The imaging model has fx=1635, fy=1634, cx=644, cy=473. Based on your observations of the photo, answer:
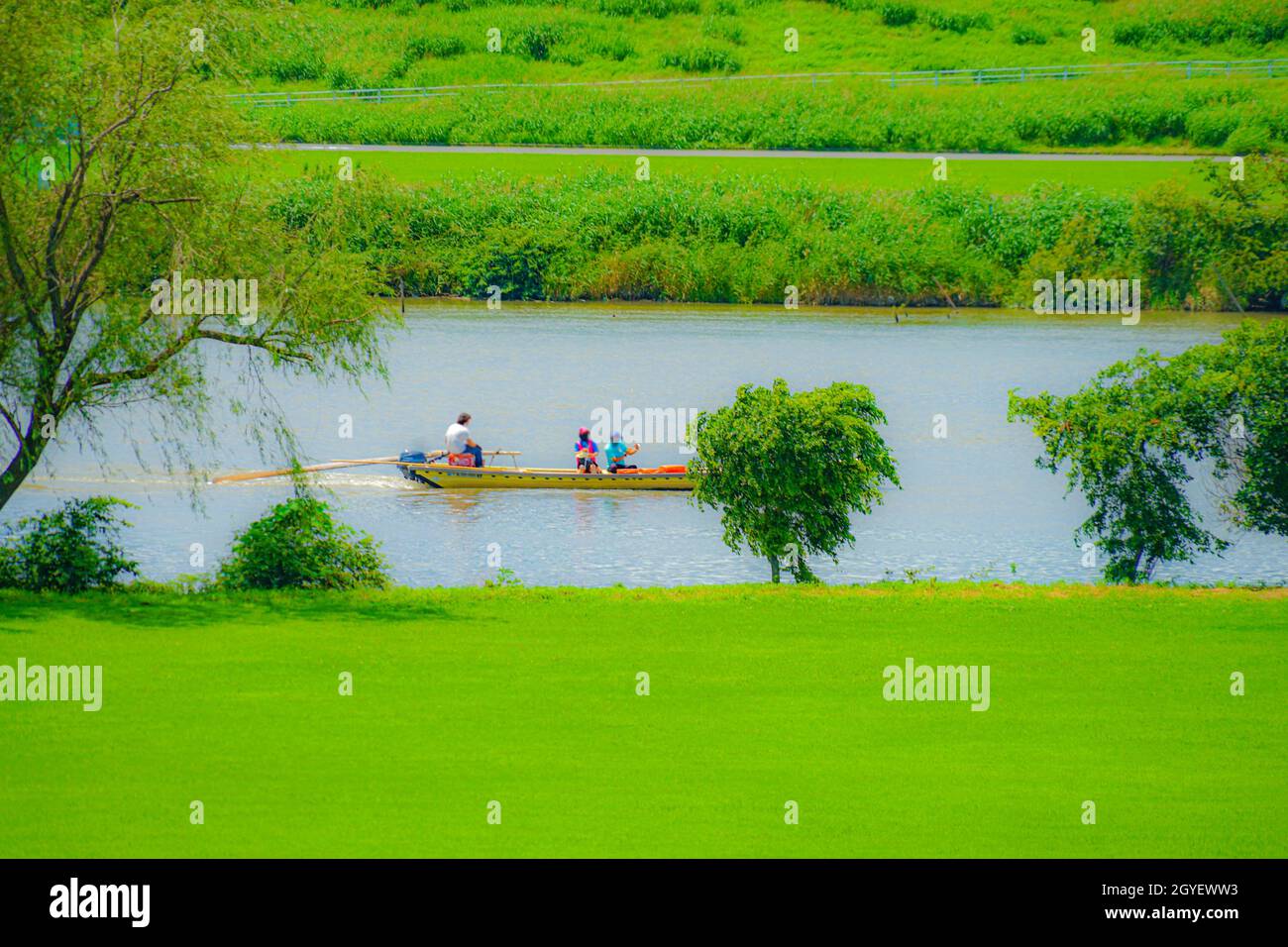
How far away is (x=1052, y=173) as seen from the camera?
71438 millimetres

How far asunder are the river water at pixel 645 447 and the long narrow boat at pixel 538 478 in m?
0.30

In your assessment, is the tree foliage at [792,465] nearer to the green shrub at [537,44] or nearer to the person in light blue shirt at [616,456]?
the person in light blue shirt at [616,456]

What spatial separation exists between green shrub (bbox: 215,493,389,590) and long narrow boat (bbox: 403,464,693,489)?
42.0ft

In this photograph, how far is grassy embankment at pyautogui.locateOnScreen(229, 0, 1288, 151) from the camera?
254 ft

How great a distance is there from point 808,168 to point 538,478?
40236mm

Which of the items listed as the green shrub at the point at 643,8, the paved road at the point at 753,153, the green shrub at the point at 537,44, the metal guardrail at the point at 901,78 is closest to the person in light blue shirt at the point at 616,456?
the paved road at the point at 753,153

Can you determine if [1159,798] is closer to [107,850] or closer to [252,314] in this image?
[107,850]

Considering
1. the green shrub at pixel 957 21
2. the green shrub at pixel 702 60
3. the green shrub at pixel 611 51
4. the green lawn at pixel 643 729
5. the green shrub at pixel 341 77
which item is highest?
the green shrub at pixel 957 21

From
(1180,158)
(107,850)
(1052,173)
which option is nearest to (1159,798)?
(107,850)

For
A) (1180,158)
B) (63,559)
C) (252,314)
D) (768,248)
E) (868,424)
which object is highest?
(1180,158)

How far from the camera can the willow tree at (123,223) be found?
21.0 metres

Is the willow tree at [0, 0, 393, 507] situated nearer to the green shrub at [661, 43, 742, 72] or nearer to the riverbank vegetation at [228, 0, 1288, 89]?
the riverbank vegetation at [228, 0, 1288, 89]

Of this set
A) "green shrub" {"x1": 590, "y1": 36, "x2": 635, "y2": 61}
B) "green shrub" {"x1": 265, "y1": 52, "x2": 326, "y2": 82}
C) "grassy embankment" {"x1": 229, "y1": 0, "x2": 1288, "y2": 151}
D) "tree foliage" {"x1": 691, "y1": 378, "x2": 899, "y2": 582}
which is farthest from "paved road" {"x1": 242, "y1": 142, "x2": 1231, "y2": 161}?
"tree foliage" {"x1": 691, "y1": 378, "x2": 899, "y2": 582}

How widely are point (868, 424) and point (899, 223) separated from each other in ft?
135
